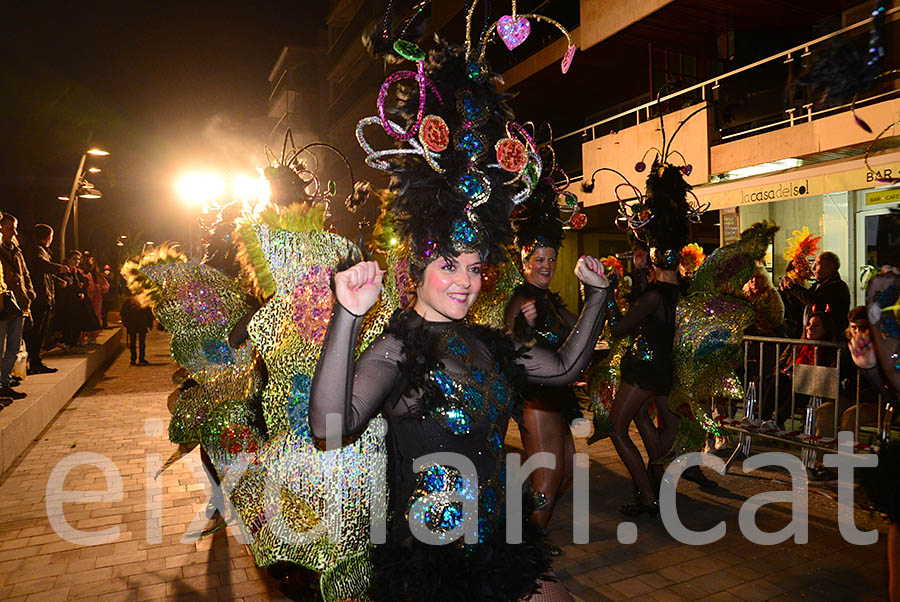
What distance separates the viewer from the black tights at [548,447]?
3.72 metres

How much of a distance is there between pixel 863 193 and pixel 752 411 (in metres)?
5.51

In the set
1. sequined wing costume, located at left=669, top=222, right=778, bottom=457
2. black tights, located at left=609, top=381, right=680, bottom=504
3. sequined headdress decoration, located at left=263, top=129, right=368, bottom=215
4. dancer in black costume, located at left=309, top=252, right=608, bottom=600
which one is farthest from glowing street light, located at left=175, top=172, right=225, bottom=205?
dancer in black costume, located at left=309, top=252, right=608, bottom=600

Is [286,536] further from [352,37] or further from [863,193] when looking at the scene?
[352,37]

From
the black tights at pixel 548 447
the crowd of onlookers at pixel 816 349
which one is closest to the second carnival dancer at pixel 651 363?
the black tights at pixel 548 447

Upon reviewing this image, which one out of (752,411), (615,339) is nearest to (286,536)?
(615,339)

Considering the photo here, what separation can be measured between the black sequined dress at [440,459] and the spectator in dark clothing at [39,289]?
9197 mm

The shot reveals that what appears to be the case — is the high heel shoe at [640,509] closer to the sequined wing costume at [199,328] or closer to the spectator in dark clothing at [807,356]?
the spectator in dark clothing at [807,356]

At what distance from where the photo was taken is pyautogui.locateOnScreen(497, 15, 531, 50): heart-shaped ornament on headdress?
10.2ft

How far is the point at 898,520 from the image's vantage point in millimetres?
2500

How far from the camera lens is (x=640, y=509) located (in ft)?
→ 16.0

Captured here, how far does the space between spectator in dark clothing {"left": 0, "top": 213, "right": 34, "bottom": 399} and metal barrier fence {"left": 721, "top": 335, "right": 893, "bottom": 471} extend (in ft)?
26.1

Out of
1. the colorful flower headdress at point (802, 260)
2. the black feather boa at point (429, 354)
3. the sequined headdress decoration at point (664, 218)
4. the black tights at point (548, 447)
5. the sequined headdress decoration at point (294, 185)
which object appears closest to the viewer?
the black feather boa at point (429, 354)

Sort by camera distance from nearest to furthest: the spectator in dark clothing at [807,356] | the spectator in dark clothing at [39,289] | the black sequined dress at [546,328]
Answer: the black sequined dress at [546,328] < the spectator in dark clothing at [807,356] < the spectator in dark clothing at [39,289]

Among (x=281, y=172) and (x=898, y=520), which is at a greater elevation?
(x=281, y=172)
